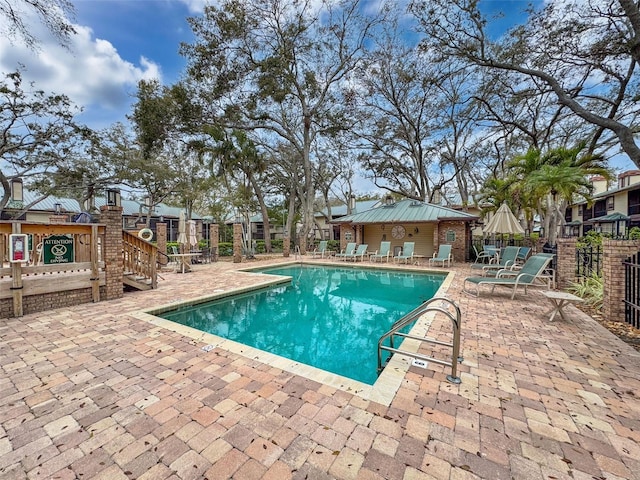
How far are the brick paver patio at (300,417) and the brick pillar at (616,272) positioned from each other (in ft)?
5.16

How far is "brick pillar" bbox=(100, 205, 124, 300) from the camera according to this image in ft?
21.0

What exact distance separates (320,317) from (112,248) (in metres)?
5.25

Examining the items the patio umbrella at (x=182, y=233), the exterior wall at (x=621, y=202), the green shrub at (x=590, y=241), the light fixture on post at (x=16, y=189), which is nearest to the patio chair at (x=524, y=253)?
the green shrub at (x=590, y=241)

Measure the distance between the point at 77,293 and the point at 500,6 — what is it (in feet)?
50.4

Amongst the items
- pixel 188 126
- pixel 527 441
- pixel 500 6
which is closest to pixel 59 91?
pixel 188 126

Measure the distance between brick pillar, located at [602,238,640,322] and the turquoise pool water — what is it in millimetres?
3608

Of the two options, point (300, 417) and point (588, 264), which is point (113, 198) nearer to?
point (300, 417)

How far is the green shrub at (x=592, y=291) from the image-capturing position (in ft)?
18.6

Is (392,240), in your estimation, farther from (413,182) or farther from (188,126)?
(188,126)

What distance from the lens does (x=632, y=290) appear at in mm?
4586

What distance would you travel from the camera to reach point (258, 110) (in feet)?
54.9

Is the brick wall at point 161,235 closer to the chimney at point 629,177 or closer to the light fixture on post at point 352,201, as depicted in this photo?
the light fixture on post at point 352,201

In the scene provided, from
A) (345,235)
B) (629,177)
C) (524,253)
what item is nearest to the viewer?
(524,253)

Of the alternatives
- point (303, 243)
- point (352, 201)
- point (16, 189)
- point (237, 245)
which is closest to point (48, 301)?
point (16, 189)
